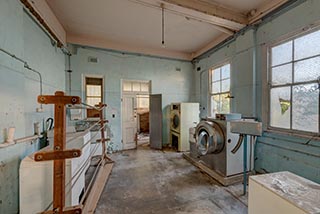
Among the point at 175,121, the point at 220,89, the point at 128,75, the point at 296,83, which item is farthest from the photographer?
the point at 175,121

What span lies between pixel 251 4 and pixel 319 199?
11.4ft

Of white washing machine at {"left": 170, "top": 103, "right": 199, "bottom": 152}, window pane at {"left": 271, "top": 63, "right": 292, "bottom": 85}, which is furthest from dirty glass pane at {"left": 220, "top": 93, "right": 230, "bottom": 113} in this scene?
window pane at {"left": 271, "top": 63, "right": 292, "bottom": 85}

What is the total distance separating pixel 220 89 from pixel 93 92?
13.3 ft

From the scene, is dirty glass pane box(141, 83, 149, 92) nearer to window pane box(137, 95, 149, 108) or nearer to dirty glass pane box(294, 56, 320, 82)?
window pane box(137, 95, 149, 108)

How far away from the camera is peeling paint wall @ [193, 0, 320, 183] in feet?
8.12

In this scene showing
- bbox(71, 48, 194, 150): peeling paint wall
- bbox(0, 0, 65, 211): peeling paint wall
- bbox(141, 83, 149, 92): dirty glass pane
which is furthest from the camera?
bbox(141, 83, 149, 92): dirty glass pane

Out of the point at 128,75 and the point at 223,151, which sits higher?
the point at 128,75

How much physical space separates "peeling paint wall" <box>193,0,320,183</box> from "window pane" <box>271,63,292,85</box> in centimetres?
18

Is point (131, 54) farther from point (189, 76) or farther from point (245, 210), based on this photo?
point (245, 210)

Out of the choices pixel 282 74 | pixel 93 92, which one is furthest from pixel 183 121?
pixel 93 92

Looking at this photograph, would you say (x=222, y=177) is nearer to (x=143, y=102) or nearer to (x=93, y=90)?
(x=93, y=90)

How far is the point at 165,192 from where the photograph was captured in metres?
2.62

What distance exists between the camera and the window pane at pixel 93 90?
4.93 meters

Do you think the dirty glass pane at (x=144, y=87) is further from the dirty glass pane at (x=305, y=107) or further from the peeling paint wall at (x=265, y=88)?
the dirty glass pane at (x=305, y=107)
